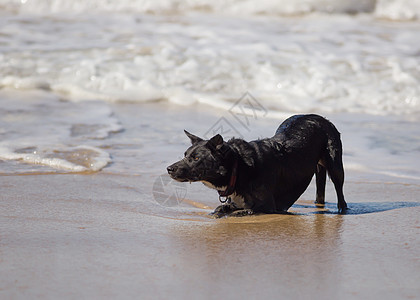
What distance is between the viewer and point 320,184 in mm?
5500

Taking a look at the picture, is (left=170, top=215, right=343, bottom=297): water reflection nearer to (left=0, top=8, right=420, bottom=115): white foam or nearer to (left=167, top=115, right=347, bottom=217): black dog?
(left=167, top=115, right=347, bottom=217): black dog

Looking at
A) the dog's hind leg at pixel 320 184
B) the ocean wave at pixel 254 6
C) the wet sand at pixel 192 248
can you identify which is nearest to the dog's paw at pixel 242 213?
the wet sand at pixel 192 248

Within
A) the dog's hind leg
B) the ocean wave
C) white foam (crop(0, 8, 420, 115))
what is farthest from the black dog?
the ocean wave

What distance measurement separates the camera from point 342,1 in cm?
1609

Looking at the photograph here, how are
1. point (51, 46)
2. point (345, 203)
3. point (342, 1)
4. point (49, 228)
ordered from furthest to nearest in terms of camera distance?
point (342, 1)
point (51, 46)
point (345, 203)
point (49, 228)

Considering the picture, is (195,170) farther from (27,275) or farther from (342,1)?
(342,1)

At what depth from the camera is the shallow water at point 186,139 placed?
11.0 ft

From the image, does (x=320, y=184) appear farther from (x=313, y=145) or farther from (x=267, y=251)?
(x=267, y=251)

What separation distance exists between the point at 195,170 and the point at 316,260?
1457 millimetres

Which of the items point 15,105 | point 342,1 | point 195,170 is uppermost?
point 342,1

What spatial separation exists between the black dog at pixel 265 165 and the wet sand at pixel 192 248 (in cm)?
20

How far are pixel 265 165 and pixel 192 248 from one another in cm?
131

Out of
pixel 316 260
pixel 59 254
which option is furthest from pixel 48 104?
pixel 316 260

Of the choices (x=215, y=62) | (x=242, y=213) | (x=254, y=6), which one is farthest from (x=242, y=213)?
(x=254, y=6)
